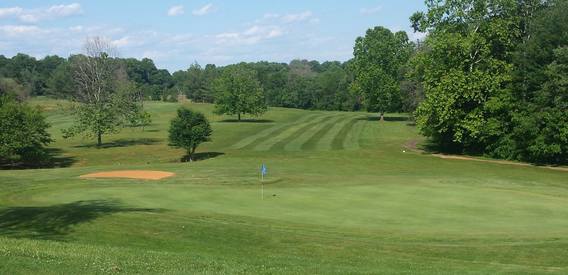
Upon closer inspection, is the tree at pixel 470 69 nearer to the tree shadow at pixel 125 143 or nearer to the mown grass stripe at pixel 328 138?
the mown grass stripe at pixel 328 138

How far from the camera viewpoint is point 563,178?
4200cm

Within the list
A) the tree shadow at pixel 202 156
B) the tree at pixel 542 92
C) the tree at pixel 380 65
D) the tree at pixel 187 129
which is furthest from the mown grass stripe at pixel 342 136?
the tree at pixel 542 92

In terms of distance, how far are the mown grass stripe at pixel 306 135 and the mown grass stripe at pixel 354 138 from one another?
15.6 ft

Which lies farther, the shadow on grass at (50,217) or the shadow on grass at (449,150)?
the shadow on grass at (449,150)

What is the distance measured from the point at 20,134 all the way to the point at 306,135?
36.9 metres

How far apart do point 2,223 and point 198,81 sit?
534 feet

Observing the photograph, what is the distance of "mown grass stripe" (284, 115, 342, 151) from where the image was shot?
213 ft

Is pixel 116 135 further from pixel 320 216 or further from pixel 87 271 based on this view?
pixel 87 271

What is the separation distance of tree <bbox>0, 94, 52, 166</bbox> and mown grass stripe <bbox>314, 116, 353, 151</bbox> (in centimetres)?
2814

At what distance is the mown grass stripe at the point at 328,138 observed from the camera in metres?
65.2

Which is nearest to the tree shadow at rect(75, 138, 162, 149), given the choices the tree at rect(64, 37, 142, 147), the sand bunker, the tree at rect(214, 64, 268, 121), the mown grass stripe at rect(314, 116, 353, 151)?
the tree at rect(64, 37, 142, 147)

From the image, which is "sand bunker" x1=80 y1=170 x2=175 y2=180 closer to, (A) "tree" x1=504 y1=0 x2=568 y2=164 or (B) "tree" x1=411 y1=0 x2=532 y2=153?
(B) "tree" x1=411 y1=0 x2=532 y2=153

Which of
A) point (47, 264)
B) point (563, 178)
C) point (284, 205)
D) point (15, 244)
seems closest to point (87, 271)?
point (47, 264)

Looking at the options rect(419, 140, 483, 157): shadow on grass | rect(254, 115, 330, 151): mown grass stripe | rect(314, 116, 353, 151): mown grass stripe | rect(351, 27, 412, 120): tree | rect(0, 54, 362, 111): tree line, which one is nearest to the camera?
rect(419, 140, 483, 157): shadow on grass
